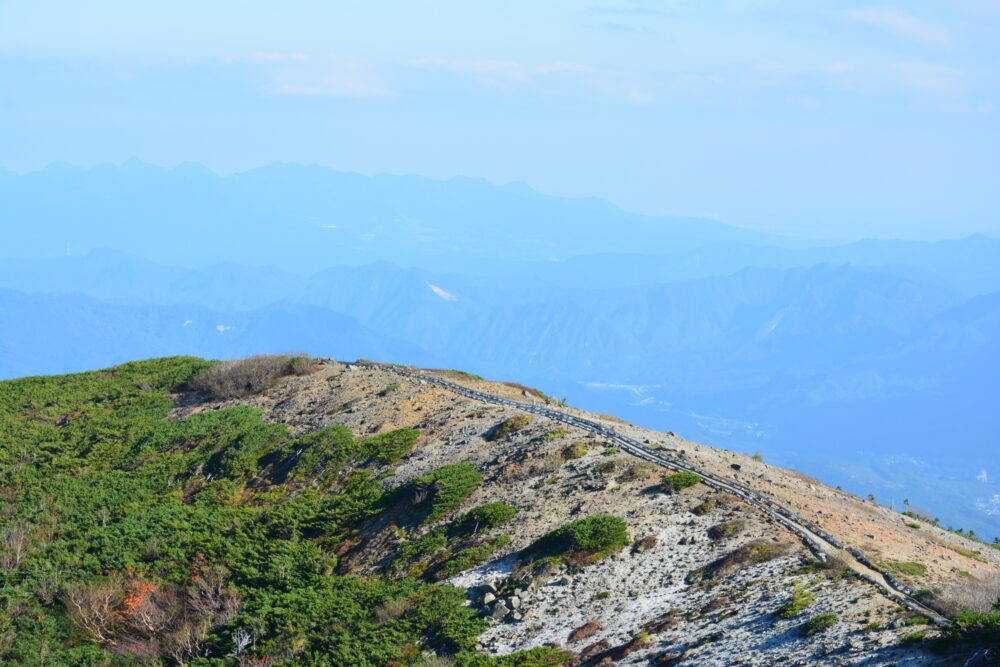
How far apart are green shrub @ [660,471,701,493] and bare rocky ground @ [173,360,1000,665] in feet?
1.53

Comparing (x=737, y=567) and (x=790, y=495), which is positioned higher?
(x=790, y=495)

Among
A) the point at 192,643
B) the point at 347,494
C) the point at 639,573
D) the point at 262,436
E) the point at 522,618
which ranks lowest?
the point at 192,643

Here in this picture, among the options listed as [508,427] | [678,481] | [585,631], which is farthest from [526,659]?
[508,427]

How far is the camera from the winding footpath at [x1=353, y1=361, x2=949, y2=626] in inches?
928

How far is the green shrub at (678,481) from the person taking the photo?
34.1 m

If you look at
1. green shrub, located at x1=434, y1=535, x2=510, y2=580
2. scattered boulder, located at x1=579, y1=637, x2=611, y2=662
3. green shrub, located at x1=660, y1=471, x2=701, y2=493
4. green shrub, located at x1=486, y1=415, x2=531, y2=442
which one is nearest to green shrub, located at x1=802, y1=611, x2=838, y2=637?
scattered boulder, located at x1=579, y1=637, x2=611, y2=662

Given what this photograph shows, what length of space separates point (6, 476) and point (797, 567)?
45839mm

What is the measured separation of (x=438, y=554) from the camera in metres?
33.4

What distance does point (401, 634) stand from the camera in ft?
90.5

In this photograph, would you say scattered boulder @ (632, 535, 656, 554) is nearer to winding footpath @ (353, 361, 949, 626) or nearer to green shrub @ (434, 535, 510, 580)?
winding footpath @ (353, 361, 949, 626)

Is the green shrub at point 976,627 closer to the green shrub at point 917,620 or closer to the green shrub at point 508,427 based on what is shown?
the green shrub at point 917,620

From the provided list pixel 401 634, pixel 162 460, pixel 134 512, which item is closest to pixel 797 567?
pixel 401 634

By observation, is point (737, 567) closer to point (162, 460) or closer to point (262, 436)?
point (262, 436)

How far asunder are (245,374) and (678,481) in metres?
39.2
